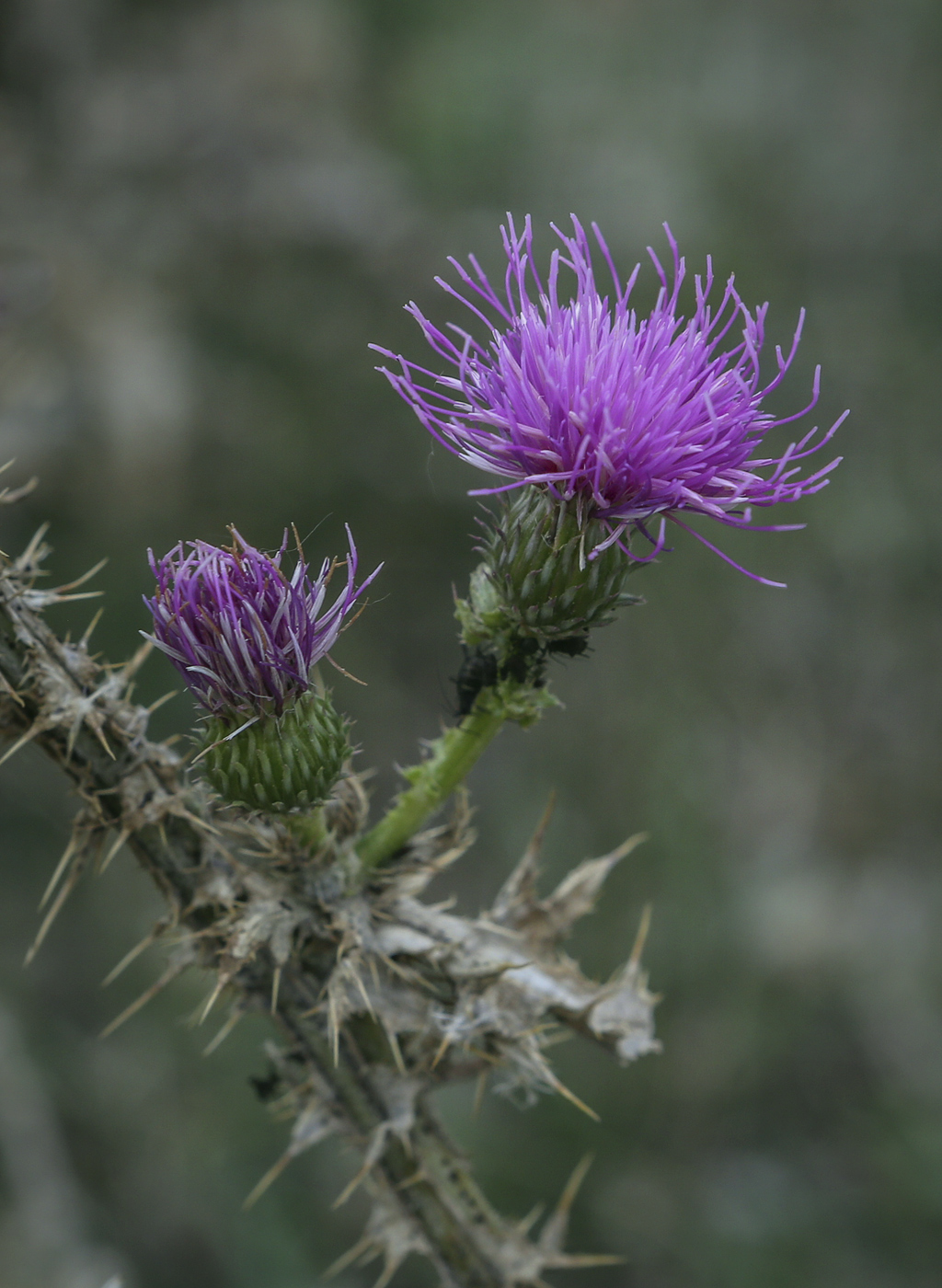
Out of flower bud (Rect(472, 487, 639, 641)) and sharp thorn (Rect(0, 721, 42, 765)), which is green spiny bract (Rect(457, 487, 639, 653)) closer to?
flower bud (Rect(472, 487, 639, 641))

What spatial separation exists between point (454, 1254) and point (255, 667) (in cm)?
152

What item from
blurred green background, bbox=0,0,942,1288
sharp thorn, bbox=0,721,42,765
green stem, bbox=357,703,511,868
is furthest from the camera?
blurred green background, bbox=0,0,942,1288

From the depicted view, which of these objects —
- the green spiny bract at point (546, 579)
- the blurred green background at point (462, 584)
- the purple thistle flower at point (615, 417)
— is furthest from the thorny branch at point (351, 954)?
the blurred green background at point (462, 584)

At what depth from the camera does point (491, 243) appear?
750cm

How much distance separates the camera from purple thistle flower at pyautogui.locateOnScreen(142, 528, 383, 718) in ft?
5.95

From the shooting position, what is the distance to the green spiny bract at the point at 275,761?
186cm

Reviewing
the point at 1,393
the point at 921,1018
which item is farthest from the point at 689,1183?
the point at 1,393

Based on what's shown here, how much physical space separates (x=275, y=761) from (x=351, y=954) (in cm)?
46

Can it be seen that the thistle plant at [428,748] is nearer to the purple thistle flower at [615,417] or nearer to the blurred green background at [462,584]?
the purple thistle flower at [615,417]

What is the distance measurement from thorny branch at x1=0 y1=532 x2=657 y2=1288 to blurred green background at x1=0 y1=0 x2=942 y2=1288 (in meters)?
2.34

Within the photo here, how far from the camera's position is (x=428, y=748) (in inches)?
89.2

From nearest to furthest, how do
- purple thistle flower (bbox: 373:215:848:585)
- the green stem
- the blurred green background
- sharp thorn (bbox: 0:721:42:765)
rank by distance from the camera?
sharp thorn (bbox: 0:721:42:765), purple thistle flower (bbox: 373:215:848:585), the green stem, the blurred green background

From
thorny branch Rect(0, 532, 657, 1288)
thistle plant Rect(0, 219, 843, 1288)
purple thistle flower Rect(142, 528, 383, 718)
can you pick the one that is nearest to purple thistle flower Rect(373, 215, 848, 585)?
thistle plant Rect(0, 219, 843, 1288)

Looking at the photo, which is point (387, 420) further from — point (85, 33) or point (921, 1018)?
point (921, 1018)
